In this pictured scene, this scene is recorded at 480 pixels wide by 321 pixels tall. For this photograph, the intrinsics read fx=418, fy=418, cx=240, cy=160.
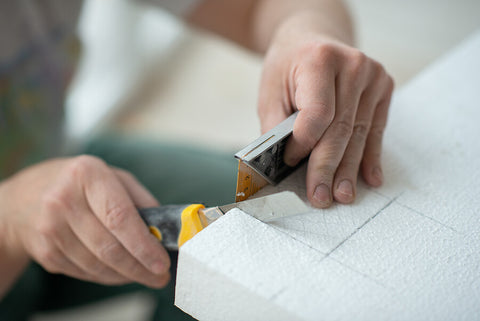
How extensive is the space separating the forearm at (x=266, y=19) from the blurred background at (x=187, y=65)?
57 cm

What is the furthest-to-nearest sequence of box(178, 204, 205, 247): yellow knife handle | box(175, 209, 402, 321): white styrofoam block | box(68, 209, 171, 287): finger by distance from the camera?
box(68, 209, 171, 287): finger < box(178, 204, 205, 247): yellow knife handle < box(175, 209, 402, 321): white styrofoam block

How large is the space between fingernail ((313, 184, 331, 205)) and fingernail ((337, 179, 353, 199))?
0.02 meters

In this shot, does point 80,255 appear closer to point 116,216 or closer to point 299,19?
point 116,216

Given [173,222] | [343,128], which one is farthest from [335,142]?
[173,222]

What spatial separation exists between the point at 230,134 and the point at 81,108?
0.68 meters

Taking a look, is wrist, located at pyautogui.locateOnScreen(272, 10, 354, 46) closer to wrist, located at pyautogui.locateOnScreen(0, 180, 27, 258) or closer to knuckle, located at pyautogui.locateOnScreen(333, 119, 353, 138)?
knuckle, located at pyautogui.locateOnScreen(333, 119, 353, 138)

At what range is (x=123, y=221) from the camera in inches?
22.3

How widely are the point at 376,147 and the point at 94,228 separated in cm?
41

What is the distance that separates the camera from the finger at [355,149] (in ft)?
1.67

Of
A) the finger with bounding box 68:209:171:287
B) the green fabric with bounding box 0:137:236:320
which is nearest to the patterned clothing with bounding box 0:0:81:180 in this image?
the green fabric with bounding box 0:137:236:320

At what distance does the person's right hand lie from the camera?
0.57 m

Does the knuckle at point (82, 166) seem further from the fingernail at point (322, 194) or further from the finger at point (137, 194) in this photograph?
the fingernail at point (322, 194)

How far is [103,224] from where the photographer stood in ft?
1.94

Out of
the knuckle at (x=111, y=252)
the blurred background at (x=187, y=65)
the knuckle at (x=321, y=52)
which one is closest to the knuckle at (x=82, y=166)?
the knuckle at (x=111, y=252)
